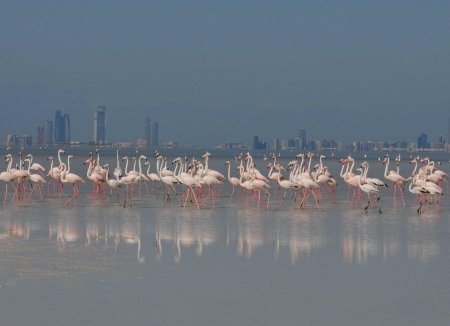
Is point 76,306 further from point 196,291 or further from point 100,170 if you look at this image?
point 100,170

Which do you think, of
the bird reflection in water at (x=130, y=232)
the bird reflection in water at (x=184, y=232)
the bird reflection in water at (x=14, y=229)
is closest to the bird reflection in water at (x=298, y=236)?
the bird reflection in water at (x=184, y=232)

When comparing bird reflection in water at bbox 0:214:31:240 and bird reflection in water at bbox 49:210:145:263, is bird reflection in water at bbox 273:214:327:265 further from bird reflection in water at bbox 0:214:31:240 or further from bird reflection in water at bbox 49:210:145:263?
bird reflection in water at bbox 0:214:31:240

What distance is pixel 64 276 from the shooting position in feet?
34.5

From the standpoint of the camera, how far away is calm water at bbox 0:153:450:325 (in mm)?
8758

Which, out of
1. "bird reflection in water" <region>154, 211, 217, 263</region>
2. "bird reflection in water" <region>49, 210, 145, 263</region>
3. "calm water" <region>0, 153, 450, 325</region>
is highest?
"bird reflection in water" <region>49, 210, 145, 263</region>

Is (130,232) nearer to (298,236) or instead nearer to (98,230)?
(98,230)

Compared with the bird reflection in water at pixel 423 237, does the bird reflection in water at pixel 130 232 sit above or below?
above

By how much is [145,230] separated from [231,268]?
4.40m

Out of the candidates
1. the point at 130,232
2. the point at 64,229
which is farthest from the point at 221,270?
the point at 64,229

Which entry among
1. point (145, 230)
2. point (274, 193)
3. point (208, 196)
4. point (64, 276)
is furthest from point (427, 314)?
point (274, 193)

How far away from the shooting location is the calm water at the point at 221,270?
345 inches

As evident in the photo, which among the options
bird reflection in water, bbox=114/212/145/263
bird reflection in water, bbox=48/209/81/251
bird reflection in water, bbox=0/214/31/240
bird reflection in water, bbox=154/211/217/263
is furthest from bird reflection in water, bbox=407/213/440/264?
bird reflection in water, bbox=0/214/31/240

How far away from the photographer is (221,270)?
11227 millimetres

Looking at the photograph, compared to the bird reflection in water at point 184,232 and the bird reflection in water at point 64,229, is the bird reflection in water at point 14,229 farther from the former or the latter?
Result: the bird reflection in water at point 184,232
